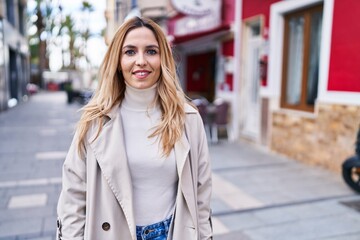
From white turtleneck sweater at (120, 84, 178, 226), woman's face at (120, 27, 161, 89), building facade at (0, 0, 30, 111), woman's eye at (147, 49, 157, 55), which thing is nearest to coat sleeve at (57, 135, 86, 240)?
white turtleneck sweater at (120, 84, 178, 226)

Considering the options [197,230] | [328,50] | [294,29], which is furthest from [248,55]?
[197,230]

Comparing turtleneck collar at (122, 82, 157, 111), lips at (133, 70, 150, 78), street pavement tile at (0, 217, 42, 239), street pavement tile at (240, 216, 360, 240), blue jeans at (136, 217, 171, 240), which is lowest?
street pavement tile at (0, 217, 42, 239)

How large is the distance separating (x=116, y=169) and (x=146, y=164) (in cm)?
13

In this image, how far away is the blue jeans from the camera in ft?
4.88

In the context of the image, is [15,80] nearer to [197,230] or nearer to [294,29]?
[294,29]

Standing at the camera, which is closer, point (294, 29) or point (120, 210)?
point (120, 210)

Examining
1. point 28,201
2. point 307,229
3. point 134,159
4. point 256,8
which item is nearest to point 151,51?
point 134,159

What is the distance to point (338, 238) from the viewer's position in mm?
3121

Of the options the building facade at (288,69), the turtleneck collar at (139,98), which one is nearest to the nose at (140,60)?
the turtleneck collar at (139,98)

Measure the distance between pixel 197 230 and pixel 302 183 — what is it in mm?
3708

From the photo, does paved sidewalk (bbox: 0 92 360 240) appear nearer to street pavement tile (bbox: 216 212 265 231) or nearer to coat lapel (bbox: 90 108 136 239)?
street pavement tile (bbox: 216 212 265 231)

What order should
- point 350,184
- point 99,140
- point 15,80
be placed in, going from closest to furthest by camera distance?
point 99,140
point 350,184
point 15,80

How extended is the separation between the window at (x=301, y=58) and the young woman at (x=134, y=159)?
15.9ft

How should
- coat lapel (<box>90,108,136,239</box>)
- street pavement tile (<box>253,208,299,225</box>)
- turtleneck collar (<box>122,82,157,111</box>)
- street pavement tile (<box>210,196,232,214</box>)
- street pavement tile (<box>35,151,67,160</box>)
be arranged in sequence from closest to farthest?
1. coat lapel (<box>90,108,136,239</box>)
2. turtleneck collar (<box>122,82,157,111</box>)
3. street pavement tile (<box>253,208,299,225</box>)
4. street pavement tile (<box>210,196,232,214</box>)
5. street pavement tile (<box>35,151,67,160</box>)
